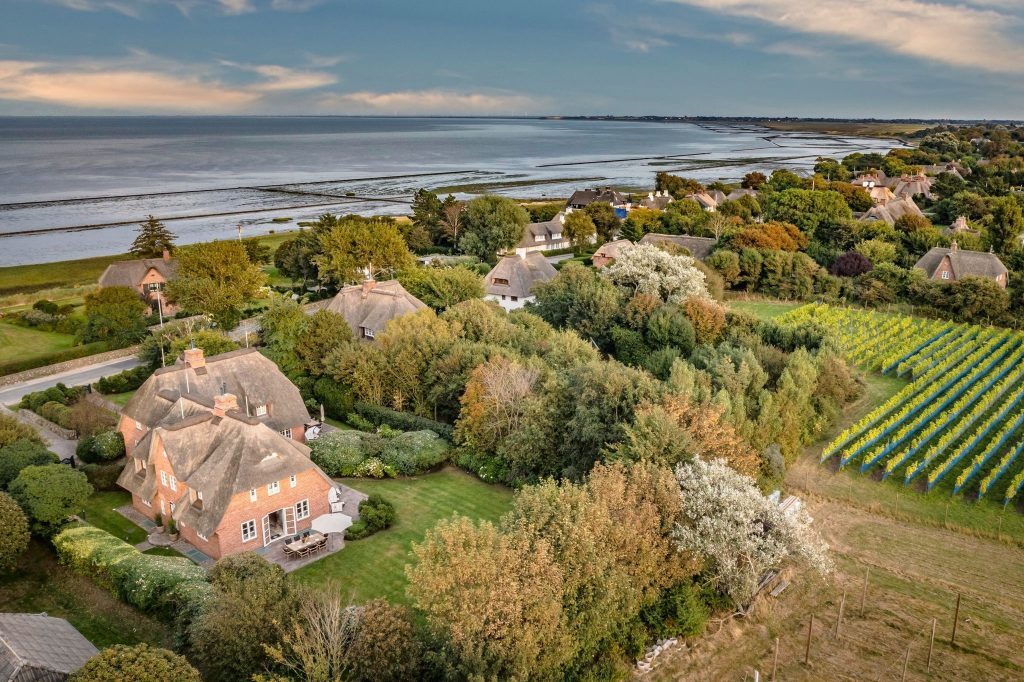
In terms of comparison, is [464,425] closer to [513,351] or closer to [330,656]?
[513,351]

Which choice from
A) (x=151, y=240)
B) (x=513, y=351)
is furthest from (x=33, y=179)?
(x=513, y=351)

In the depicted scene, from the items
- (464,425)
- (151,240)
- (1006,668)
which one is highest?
(151,240)

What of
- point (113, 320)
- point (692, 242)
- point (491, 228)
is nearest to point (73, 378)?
point (113, 320)

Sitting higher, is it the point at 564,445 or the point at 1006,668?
the point at 564,445

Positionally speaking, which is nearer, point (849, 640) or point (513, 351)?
point (849, 640)

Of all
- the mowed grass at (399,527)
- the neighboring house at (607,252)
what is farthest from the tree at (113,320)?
the neighboring house at (607,252)

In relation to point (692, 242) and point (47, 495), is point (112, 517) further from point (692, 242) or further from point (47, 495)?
point (692, 242)

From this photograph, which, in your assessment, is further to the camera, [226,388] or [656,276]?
[656,276]
